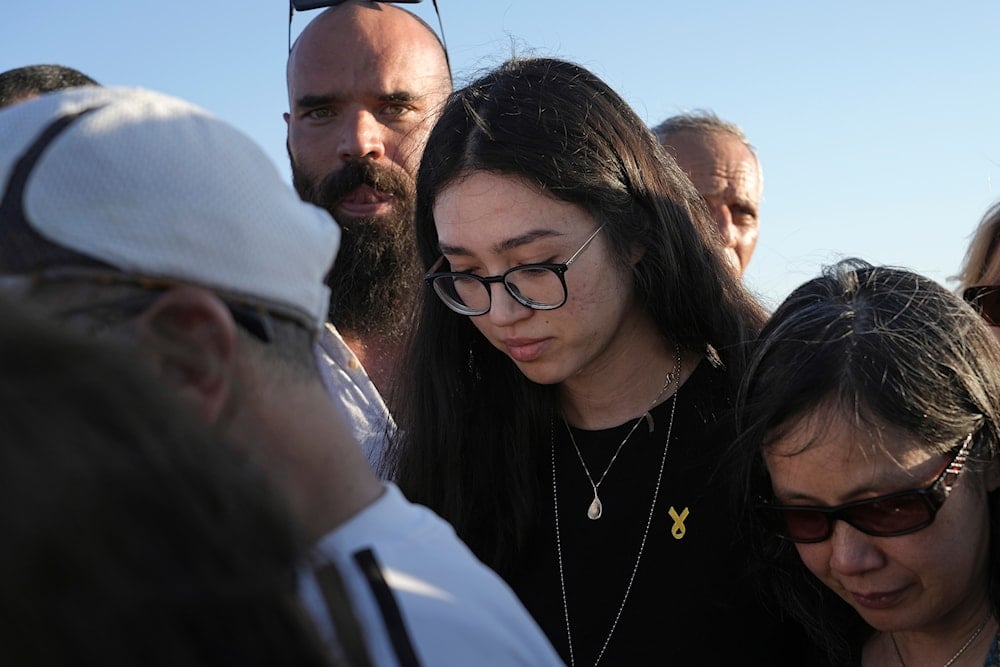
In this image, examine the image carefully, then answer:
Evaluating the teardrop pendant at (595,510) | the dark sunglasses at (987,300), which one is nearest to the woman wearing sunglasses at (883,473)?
the teardrop pendant at (595,510)

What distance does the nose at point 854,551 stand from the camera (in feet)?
7.16

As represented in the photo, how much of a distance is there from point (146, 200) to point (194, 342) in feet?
0.51

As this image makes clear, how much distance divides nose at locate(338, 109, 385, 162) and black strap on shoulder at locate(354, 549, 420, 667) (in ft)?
10.8

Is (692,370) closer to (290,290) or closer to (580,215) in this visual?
(580,215)

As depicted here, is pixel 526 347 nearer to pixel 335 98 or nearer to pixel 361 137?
pixel 361 137

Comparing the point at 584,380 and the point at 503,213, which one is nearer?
the point at 503,213

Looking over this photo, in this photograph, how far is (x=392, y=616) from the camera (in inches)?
42.8

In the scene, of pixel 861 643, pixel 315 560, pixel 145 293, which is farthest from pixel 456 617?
pixel 861 643

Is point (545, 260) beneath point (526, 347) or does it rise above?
above

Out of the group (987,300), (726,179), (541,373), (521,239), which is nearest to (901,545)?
(541,373)

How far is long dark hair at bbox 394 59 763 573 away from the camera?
2.79 meters

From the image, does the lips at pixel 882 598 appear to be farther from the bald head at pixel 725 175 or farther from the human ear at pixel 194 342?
the bald head at pixel 725 175

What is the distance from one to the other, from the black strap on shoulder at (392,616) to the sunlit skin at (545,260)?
1.63 metres

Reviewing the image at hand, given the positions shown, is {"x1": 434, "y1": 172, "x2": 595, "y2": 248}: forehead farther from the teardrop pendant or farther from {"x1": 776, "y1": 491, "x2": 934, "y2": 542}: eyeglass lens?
{"x1": 776, "y1": 491, "x2": 934, "y2": 542}: eyeglass lens
